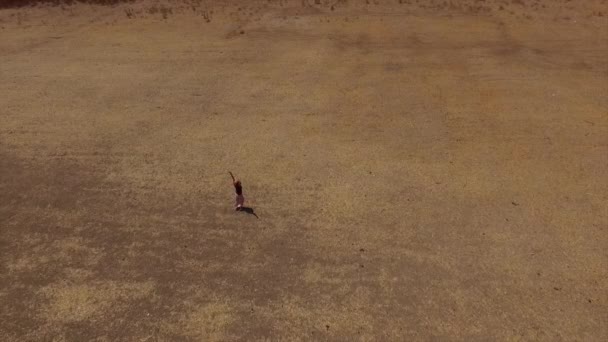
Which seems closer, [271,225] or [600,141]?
[271,225]

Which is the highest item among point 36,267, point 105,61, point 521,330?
point 105,61

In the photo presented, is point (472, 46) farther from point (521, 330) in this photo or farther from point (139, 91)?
point (521, 330)

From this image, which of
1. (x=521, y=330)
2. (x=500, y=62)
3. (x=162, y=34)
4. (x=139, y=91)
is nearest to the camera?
(x=521, y=330)

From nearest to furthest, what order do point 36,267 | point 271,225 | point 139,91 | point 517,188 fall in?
point 36,267
point 271,225
point 517,188
point 139,91

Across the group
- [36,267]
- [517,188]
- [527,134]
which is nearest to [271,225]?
[36,267]

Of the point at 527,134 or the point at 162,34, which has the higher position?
the point at 162,34

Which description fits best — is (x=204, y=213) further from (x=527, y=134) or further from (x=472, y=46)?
(x=472, y=46)

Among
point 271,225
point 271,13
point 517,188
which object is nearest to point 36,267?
point 271,225
